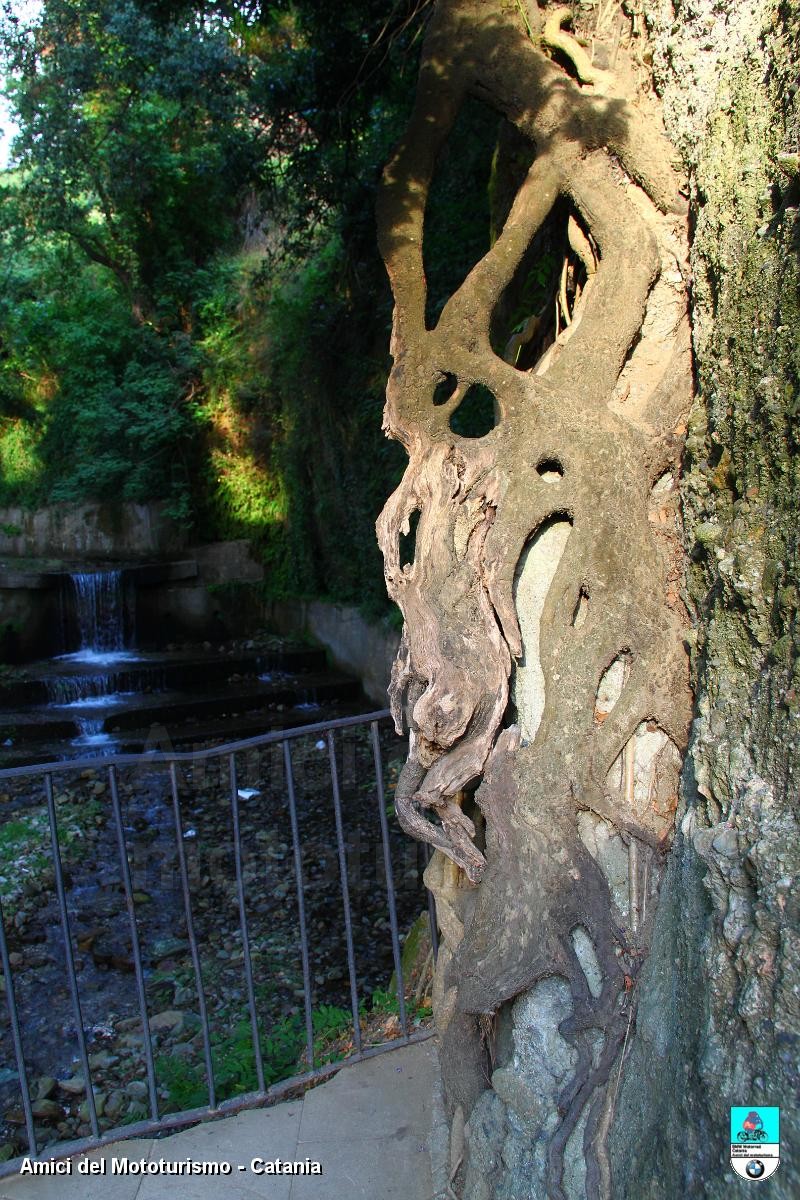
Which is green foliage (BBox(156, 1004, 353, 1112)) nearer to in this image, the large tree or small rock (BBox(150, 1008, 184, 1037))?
small rock (BBox(150, 1008, 184, 1037))

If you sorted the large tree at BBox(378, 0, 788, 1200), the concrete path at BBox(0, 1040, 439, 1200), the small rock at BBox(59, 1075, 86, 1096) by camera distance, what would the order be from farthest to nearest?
the small rock at BBox(59, 1075, 86, 1096), the concrete path at BBox(0, 1040, 439, 1200), the large tree at BBox(378, 0, 788, 1200)

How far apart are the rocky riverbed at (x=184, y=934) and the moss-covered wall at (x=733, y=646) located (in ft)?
6.09

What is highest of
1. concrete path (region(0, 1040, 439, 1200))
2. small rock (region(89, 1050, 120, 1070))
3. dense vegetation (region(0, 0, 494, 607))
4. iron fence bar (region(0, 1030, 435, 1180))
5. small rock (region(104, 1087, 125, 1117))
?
dense vegetation (region(0, 0, 494, 607))

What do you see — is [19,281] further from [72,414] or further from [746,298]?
[746,298]

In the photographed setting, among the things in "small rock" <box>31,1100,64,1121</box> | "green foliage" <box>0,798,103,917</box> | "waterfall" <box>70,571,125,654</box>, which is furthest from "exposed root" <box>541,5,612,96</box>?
"waterfall" <box>70,571,125,654</box>

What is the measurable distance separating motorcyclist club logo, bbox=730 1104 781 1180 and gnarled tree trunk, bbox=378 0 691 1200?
0.53 m

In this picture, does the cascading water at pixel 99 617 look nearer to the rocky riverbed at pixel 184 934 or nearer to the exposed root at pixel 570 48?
the rocky riverbed at pixel 184 934

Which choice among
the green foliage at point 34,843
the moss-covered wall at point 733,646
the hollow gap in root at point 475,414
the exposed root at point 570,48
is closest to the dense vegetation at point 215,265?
the hollow gap in root at point 475,414

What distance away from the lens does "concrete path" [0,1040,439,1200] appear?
8.87 ft

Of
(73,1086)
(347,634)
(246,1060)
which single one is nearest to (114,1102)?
(73,1086)

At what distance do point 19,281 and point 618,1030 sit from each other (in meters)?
18.5

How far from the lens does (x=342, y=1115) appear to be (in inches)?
117

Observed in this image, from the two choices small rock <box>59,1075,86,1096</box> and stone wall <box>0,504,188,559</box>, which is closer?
small rock <box>59,1075,86,1096</box>

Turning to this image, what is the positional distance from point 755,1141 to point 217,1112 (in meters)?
1.99
